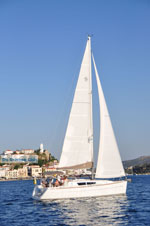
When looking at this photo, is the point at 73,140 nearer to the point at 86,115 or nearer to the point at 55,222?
the point at 86,115

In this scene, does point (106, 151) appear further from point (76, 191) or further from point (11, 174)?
point (11, 174)

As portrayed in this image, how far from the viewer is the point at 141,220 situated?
19.9 metres

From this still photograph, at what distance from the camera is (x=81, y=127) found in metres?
30.0

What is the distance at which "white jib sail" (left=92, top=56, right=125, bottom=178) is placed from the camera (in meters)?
29.4

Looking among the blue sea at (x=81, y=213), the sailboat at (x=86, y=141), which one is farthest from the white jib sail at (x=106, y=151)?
the blue sea at (x=81, y=213)

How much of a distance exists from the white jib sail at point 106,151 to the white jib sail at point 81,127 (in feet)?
2.90

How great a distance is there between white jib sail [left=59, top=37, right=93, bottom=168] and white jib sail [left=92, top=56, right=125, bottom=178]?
884mm

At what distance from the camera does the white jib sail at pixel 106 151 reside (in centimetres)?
2936

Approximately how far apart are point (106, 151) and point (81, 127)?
8.48 ft

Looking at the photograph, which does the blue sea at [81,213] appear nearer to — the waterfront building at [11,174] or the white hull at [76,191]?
the white hull at [76,191]

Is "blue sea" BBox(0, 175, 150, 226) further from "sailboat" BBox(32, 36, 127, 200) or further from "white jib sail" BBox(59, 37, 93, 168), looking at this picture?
"white jib sail" BBox(59, 37, 93, 168)

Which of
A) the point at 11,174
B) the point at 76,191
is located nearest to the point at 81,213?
the point at 76,191

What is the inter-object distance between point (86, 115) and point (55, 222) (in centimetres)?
1159

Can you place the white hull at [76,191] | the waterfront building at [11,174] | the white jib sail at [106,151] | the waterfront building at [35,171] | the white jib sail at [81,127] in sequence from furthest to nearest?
the waterfront building at [35,171], the waterfront building at [11,174], the white jib sail at [81,127], the white jib sail at [106,151], the white hull at [76,191]
